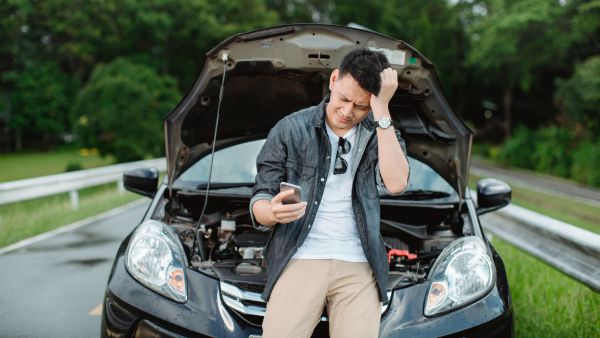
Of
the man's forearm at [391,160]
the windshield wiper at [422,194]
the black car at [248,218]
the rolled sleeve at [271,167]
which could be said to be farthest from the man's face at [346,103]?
the windshield wiper at [422,194]

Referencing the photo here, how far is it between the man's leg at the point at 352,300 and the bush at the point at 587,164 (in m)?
28.4

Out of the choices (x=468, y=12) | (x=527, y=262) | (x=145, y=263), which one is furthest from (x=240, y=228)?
(x=468, y=12)

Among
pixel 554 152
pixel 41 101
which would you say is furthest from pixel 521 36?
pixel 41 101

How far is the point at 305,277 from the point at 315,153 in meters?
0.52

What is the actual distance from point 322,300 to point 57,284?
371 cm

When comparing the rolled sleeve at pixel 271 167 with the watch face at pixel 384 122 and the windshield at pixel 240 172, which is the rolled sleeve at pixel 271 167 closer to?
the watch face at pixel 384 122

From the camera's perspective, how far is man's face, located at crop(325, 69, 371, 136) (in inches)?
91.0

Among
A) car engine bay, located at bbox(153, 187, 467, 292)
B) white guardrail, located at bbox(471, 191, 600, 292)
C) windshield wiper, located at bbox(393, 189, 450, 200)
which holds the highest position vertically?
windshield wiper, located at bbox(393, 189, 450, 200)

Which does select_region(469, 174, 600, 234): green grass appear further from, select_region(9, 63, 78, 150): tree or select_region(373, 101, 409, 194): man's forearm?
select_region(9, 63, 78, 150): tree

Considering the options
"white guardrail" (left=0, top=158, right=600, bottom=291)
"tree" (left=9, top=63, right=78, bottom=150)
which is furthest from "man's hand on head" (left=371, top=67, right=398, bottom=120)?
"tree" (left=9, top=63, right=78, bottom=150)

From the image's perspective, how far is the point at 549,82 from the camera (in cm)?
4341

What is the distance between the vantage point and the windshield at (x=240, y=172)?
395cm

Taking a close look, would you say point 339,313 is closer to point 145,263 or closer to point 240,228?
point 145,263

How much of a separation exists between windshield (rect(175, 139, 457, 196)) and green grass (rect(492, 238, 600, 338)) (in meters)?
1.20
